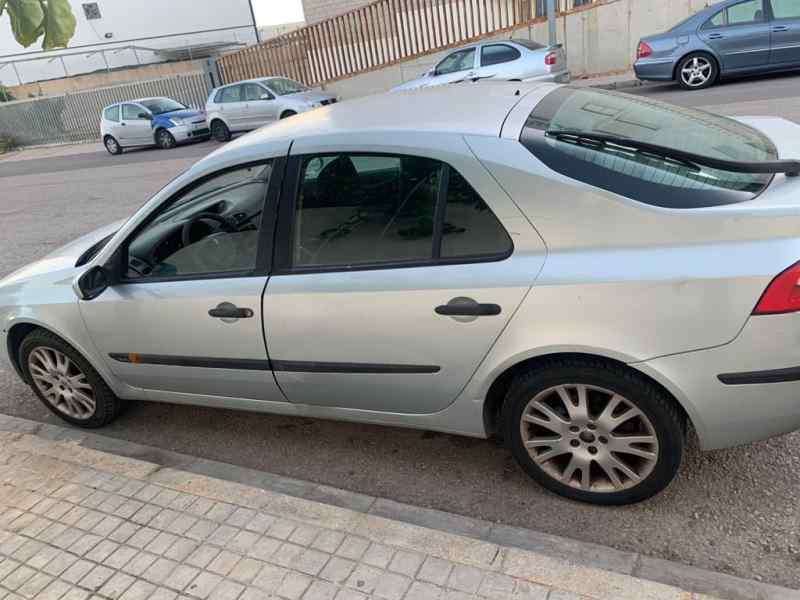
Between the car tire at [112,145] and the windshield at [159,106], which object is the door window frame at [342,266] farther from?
the car tire at [112,145]

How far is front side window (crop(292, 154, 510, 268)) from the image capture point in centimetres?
244

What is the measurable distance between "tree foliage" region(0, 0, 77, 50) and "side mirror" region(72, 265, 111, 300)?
1.58 meters

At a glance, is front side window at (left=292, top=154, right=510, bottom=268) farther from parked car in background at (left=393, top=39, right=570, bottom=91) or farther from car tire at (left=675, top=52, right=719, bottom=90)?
car tire at (left=675, top=52, right=719, bottom=90)

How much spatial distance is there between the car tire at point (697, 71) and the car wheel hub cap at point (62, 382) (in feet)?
40.3

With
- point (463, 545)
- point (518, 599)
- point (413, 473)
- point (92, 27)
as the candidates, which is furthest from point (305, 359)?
point (92, 27)

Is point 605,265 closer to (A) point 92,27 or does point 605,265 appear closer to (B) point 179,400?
(B) point 179,400

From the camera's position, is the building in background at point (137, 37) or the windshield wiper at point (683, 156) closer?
the windshield wiper at point (683, 156)

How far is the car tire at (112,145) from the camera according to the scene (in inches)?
725

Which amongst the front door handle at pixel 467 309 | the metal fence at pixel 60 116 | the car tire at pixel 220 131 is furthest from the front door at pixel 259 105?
the front door handle at pixel 467 309

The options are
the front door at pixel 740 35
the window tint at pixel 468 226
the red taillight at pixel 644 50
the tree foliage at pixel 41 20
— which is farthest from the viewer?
the red taillight at pixel 644 50

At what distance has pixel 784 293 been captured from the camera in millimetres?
2041

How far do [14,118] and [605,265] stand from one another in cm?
2915

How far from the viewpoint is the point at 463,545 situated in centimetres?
238

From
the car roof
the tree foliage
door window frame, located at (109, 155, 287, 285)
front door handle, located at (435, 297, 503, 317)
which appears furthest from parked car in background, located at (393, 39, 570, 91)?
the tree foliage
